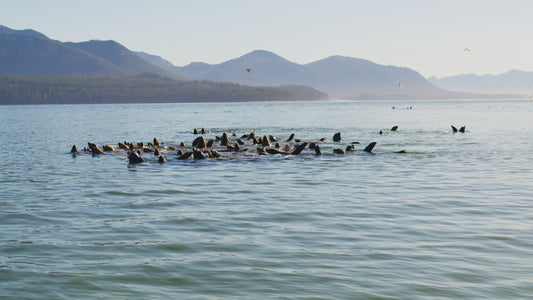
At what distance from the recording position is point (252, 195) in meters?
15.8

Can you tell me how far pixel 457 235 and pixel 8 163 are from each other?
72.1ft

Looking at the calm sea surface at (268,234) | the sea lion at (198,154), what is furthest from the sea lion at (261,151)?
the calm sea surface at (268,234)

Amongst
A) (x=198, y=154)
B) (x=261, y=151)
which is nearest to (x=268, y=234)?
(x=198, y=154)

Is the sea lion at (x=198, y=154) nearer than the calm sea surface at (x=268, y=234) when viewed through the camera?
No

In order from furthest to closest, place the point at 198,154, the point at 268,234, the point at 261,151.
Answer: the point at 261,151
the point at 198,154
the point at 268,234

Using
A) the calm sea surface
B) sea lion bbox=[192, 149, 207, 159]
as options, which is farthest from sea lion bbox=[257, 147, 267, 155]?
the calm sea surface

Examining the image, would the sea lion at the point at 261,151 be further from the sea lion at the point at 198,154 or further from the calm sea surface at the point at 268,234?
the calm sea surface at the point at 268,234

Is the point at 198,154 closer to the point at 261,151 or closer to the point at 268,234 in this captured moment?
the point at 261,151

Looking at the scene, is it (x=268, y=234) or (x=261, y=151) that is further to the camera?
(x=261, y=151)

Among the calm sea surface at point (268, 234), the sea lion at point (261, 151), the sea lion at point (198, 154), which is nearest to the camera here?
the calm sea surface at point (268, 234)

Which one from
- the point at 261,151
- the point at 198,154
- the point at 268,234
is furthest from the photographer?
→ the point at 261,151

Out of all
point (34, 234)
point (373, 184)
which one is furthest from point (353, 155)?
point (34, 234)

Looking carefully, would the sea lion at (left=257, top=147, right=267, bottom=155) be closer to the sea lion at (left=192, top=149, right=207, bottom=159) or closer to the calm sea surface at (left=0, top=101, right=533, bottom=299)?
the sea lion at (left=192, top=149, right=207, bottom=159)

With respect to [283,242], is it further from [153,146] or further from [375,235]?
[153,146]
